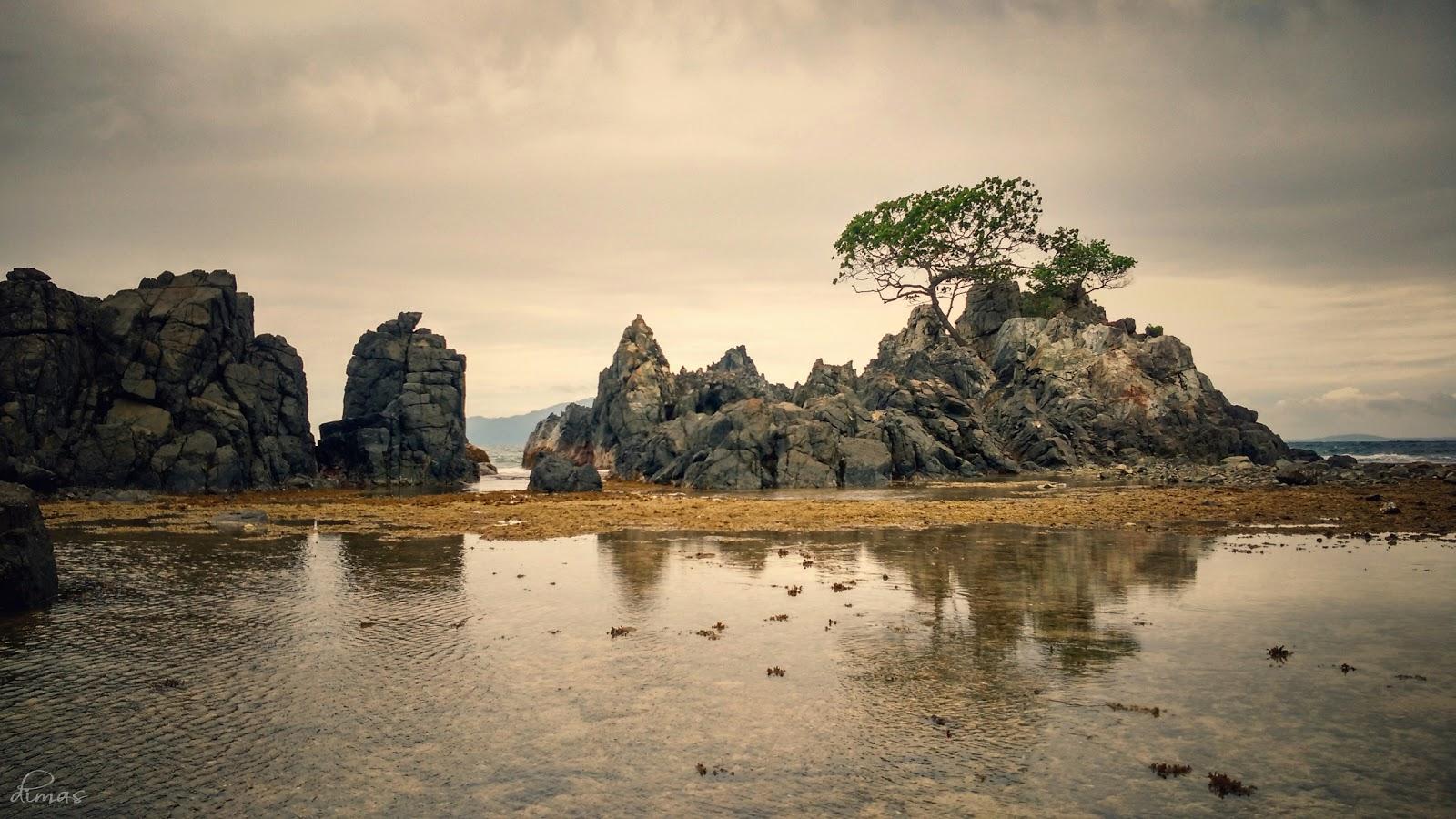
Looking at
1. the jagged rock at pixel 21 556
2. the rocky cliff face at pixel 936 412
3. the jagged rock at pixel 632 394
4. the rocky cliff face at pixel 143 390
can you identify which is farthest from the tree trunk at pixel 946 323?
the jagged rock at pixel 21 556

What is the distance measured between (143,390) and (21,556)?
6361 cm

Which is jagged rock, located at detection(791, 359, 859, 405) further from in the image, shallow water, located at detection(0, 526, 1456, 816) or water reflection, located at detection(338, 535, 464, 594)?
shallow water, located at detection(0, 526, 1456, 816)

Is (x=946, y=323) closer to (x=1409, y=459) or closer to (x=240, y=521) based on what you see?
(x=1409, y=459)

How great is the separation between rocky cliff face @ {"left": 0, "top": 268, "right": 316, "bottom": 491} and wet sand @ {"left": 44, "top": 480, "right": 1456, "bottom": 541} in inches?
416

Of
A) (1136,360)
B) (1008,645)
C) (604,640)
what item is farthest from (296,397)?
(1136,360)

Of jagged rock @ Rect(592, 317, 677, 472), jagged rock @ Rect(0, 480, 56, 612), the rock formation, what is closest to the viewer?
Answer: jagged rock @ Rect(0, 480, 56, 612)

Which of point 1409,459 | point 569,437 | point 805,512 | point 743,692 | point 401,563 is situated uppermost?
point 569,437

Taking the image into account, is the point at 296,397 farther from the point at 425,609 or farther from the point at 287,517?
the point at 425,609

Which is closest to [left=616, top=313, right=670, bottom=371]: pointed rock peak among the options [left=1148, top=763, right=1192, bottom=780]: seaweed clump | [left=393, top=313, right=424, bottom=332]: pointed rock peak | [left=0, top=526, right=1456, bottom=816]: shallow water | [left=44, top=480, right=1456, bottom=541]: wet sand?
[left=393, top=313, right=424, bottom=332]: pointed rock peak

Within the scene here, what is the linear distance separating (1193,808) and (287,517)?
51.8 m

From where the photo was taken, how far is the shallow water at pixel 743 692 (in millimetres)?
10648

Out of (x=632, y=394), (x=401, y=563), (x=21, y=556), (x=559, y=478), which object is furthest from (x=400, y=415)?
(x=21, y=556)

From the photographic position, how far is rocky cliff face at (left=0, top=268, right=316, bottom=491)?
6725cm

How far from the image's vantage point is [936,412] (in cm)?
10162
